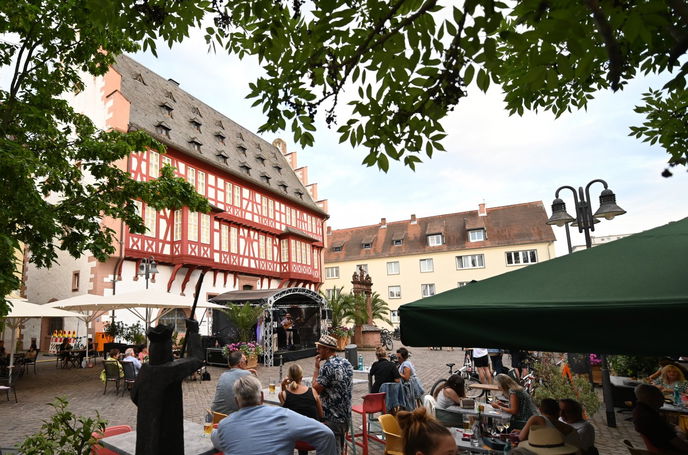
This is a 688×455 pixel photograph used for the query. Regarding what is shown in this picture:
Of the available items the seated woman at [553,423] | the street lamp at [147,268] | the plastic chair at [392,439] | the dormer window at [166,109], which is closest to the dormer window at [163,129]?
the dormer window at [166,109]

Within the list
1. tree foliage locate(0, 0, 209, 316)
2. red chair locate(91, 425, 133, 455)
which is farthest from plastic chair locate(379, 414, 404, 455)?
tree foliage locate(0, 0, 209, 316)

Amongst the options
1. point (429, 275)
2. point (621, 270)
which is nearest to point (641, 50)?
point (621, 270)

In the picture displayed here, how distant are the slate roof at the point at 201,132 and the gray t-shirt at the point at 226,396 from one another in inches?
713

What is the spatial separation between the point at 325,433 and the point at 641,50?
15.7 feet

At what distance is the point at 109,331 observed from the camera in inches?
734

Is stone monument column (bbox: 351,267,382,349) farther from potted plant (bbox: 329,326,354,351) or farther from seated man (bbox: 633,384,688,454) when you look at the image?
seated man (bbox: 633,384,688,454)

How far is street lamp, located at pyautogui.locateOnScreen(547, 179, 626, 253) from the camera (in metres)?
9.01

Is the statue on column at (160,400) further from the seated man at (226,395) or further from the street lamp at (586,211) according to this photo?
the street lamp at (586,211)

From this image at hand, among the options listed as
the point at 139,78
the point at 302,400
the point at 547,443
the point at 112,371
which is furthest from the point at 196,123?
the point at 547,443

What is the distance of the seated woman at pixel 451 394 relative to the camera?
20.1ft

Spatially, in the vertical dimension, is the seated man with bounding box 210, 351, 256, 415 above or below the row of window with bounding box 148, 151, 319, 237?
below

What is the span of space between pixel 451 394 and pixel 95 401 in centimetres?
885

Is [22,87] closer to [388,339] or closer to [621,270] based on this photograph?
[621,270]

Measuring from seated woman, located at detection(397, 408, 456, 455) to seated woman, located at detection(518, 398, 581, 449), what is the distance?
2243mm
